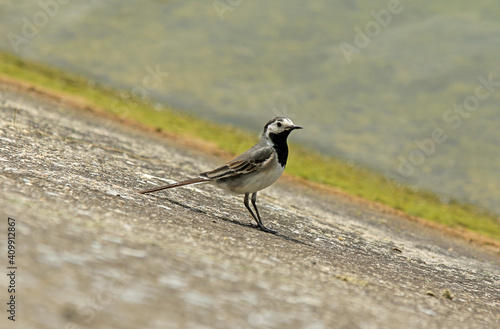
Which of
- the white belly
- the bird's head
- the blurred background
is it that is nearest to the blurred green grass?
the blurred background

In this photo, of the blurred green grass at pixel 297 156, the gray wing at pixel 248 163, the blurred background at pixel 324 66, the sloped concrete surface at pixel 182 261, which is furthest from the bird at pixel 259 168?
the blurred background at pixel 324 66

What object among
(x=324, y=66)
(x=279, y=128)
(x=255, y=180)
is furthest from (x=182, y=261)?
(x=324, y=66)

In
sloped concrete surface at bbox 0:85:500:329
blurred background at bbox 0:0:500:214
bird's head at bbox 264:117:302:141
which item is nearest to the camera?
sloped concrete surface at bbox 0:85:500:329

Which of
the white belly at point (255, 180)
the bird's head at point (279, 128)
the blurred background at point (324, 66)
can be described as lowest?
the white belly at point (255, 180)

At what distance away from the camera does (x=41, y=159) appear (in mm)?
6617

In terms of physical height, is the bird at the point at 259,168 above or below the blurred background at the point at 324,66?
below

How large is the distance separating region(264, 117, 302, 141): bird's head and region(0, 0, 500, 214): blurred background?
1050cm

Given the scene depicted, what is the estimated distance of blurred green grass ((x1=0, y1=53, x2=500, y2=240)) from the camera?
45.5 feet

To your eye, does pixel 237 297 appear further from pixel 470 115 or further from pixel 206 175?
pixel 470 115

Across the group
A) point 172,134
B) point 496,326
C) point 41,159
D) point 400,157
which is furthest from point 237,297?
point 400,157

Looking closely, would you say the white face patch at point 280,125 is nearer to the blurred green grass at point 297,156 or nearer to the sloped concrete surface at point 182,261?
the sloped concrete surface at point 182,261

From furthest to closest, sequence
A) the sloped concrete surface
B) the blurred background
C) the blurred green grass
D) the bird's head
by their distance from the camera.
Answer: the blurred background
the blurred green grass
the bird's head
the sloped concrete surface

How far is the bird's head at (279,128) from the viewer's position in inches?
270

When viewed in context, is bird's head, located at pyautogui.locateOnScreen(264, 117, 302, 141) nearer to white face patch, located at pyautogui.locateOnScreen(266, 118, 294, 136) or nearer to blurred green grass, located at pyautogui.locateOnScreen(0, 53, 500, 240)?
white face patch, located at pyautogui.locateOnScreen(266, 118, 294, 136)
